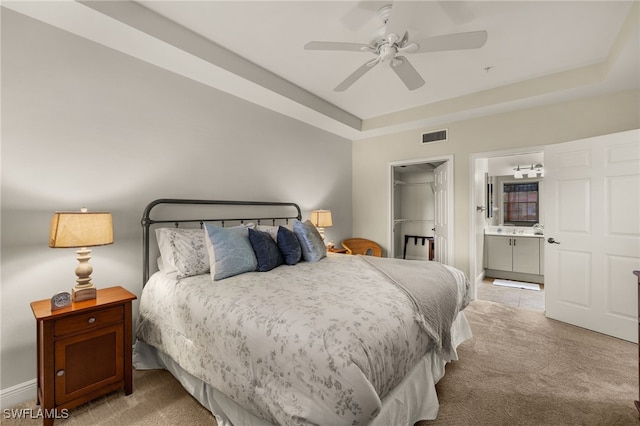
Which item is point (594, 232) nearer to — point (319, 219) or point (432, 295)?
point (432, 295)

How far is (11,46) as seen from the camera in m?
1.89

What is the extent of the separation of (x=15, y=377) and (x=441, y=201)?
5.10 meters

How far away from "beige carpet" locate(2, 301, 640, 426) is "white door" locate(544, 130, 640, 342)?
0.34m

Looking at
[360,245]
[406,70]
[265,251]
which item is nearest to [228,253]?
[265,251]

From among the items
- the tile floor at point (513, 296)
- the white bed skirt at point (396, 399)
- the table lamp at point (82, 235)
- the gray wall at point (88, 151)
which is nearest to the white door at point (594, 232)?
the tile floor at point (513, 296)

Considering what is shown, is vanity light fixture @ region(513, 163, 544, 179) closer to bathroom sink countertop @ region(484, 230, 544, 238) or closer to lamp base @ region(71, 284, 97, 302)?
bathroom sink countertop @ region(484, 230, 544, 238)

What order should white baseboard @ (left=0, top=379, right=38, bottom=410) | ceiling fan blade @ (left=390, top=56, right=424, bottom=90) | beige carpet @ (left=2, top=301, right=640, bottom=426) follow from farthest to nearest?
ceiling fan blade @ (left=390, top=56, right=424, bottom=90) < white baseboard @ (left=0, top=379, right=38, bottom=410) < beige carpet @ (left=2, top=301, right=640, bottom=426)

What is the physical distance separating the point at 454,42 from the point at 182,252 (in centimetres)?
268

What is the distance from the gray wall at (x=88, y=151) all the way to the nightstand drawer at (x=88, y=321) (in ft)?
1.73

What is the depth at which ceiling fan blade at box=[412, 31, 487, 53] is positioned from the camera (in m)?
1.92

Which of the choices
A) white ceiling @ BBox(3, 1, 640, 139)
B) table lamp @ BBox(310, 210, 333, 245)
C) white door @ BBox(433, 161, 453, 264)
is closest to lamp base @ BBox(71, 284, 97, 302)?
white ceiling @ BBox(3, 1, 640, 139)

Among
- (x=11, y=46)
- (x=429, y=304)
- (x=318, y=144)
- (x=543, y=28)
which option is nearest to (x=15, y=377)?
(x=11, y=46)

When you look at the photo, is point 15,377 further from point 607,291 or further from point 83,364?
point 607,291

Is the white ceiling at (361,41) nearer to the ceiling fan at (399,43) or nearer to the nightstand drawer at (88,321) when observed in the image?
the ceiling fan at (399,43)
